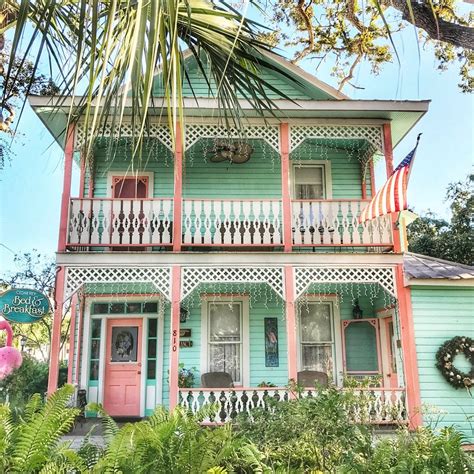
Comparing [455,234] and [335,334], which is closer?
[335,334]

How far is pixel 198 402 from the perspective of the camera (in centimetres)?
834

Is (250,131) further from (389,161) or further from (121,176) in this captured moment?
(121,176)

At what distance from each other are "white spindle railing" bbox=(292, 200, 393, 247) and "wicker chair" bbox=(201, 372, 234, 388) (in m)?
2.76

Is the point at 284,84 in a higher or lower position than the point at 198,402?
higher

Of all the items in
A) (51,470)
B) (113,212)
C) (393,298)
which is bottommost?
(51,470)

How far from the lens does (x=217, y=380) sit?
9000mm

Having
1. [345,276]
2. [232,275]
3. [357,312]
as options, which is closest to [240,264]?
[232,275]

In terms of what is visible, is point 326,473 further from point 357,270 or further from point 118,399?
point 118,399

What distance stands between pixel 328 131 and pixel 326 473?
6.73 metres

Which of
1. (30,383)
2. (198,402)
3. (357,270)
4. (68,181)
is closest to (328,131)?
(357,270)

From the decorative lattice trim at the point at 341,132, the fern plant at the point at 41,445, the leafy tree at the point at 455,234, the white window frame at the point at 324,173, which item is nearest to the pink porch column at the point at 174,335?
the decorative lattice trim at the point at 341,132

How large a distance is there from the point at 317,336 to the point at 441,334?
8.11ft

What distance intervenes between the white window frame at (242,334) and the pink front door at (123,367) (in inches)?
50.4

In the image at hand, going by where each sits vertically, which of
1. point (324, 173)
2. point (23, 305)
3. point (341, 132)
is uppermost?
point (341, 132)
